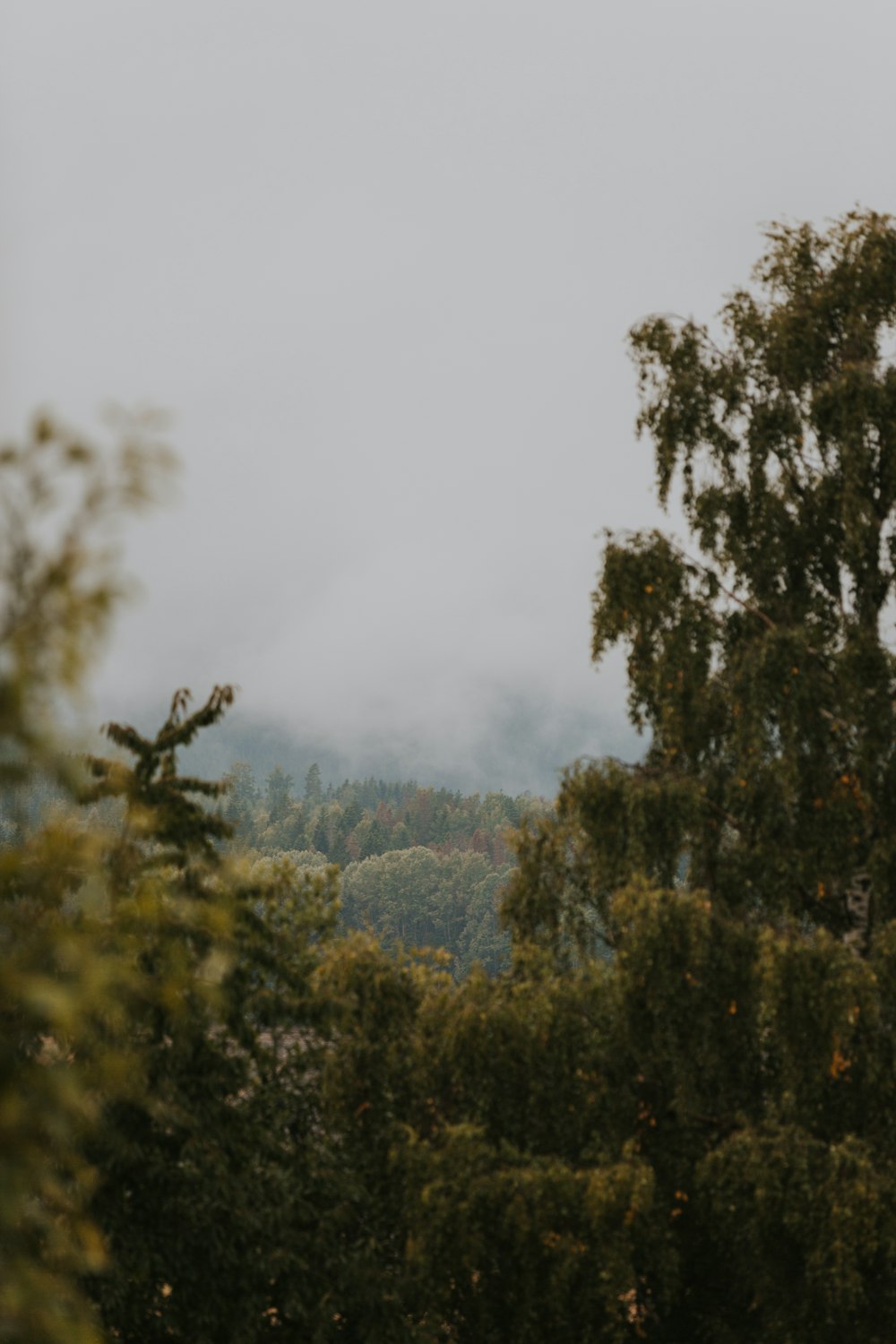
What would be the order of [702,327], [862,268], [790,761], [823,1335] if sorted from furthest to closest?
[702,327]
[862,268]
[790,761]
[823,1335]

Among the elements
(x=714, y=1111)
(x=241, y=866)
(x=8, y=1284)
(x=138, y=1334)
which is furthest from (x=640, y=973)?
(x=8, y=1284)

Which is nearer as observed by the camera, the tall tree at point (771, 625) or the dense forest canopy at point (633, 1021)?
the dense forest canopy at point (633, 1021)

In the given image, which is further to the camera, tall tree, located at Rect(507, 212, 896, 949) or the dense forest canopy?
tall tree, located at Rect(507, 212, 896, 949)

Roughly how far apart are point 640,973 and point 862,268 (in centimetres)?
896

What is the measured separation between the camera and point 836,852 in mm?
14734

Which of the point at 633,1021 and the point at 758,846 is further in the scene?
the point at 758,846

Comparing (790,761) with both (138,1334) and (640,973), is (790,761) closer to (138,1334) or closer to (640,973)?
(640,973)

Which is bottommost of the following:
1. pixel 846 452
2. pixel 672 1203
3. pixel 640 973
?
pixel 672 1203

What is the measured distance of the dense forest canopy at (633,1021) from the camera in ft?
39.3

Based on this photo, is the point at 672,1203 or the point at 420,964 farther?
the point at 420,964

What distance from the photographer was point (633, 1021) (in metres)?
13.3

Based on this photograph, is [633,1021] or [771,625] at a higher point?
[771,625]

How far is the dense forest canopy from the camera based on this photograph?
11969 millimetres

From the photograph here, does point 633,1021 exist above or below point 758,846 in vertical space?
below
